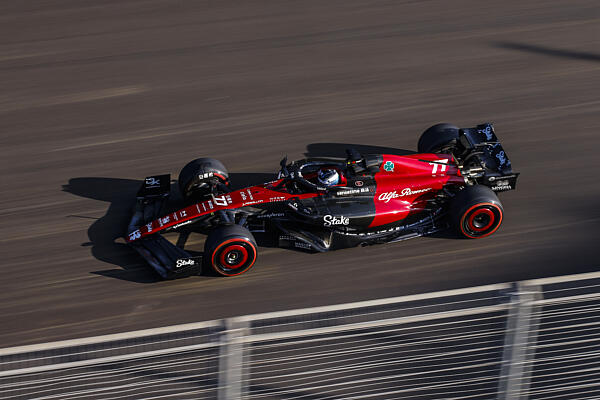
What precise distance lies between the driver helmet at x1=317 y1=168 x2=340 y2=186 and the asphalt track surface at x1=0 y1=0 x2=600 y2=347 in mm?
918

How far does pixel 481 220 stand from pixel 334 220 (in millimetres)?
1941

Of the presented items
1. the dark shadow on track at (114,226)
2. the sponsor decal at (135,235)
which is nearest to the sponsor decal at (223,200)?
the sponsor decal at (135,235)

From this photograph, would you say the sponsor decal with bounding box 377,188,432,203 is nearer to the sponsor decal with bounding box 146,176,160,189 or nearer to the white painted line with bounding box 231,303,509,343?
the sponsor decal with bounding box 146,176,160,189

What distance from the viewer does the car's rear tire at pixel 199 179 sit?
31.6ft

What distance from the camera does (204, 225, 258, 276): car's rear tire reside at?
8.26m

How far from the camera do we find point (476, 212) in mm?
8844

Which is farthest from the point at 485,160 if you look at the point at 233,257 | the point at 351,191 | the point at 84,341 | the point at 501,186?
the point at 84,341

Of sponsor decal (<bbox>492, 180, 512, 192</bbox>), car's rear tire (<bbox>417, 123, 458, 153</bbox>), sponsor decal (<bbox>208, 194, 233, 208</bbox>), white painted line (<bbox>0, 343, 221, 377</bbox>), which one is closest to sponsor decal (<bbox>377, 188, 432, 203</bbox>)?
sponsor decal (<bbox>492, 180, 512, 192</bbox>)

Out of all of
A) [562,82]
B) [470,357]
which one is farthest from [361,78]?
[470,357]

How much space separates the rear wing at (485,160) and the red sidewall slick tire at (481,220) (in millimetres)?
566

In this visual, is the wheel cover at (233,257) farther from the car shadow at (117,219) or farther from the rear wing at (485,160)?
the rear wing at (485,160)

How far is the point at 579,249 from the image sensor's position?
8953mm

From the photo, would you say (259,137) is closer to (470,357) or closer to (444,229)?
(444,229)

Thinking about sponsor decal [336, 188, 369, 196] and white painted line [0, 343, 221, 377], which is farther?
sponsor decal [336, 188, 369, 196]
